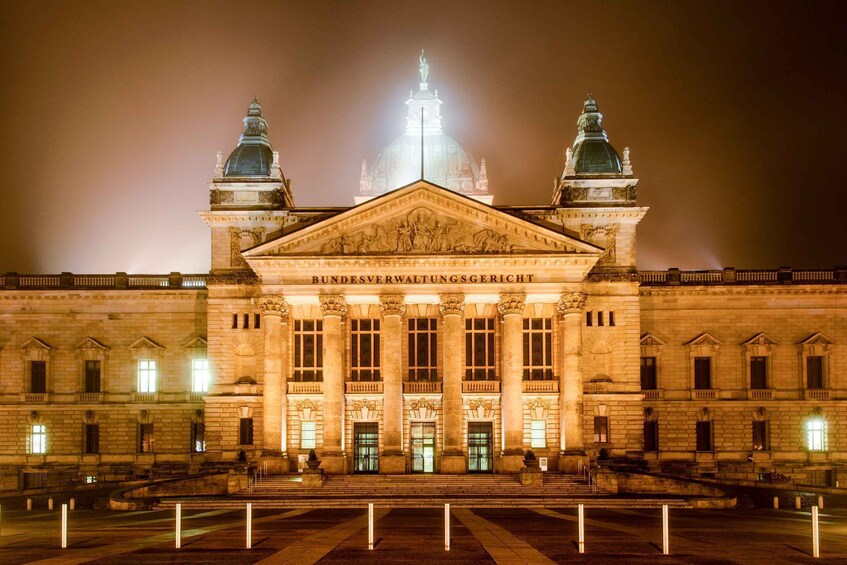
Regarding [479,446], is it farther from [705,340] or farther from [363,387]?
[705,340]

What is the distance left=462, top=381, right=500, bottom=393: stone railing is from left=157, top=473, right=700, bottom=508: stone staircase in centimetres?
602

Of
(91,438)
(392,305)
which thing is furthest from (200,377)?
(392,305)

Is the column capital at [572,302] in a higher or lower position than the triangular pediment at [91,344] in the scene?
higher

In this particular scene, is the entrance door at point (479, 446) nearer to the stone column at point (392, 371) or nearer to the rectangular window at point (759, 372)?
the stone column at point (392, 371)

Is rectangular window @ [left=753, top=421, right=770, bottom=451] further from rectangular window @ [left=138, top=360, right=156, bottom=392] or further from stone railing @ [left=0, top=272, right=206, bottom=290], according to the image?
rectangular window @ [left=138, top=360, right=156, bottom=392]

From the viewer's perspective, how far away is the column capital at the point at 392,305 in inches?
2068

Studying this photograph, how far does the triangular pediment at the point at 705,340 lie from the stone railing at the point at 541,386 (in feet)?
37.6

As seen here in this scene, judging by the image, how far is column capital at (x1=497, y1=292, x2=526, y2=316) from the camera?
5212 centimetres

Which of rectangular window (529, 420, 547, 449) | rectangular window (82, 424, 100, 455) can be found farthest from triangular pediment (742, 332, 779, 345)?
rectangular window (82, 424, 100, 455)

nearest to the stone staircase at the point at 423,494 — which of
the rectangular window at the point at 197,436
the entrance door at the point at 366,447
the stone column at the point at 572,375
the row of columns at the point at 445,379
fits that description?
the row of columns at the point at 445,379

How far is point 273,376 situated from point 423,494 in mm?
12746

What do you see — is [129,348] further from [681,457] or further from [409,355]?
[681,457]

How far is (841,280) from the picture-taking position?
2436 inches

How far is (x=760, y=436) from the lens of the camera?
60.6m
